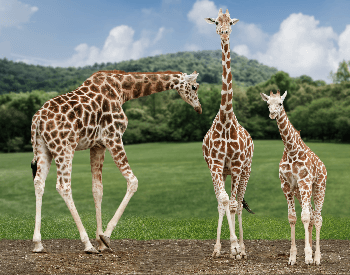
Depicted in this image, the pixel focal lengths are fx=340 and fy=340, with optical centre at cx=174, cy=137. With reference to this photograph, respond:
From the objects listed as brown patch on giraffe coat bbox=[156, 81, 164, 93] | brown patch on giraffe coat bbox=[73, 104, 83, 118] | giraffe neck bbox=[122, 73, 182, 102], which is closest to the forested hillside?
giraffe neck bbox=[122, 73, 182, 102]

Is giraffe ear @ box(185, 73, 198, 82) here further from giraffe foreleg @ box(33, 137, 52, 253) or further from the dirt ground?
the dirt ground

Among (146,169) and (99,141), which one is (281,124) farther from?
(146,169)

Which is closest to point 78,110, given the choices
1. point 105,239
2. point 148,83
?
point 148,83

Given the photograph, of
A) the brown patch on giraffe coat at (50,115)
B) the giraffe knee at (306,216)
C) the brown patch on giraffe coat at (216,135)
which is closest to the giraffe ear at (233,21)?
the brown patch on giraffe coat at (216,135)

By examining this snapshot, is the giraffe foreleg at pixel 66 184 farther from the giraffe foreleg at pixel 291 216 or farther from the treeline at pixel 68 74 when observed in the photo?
the treeline at pixel 68 74

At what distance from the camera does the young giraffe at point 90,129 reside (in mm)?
6598

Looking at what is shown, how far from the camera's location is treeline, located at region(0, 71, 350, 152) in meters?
41.3

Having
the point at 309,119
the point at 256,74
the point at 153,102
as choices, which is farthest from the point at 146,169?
the point at 256,74

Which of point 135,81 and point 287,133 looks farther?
point 135,81

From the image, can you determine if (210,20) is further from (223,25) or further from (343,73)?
(343,73)

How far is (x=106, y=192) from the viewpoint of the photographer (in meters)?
17.5

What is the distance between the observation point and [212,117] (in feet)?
155

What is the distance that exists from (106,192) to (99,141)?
35.7 feet

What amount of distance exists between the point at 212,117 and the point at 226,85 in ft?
134
